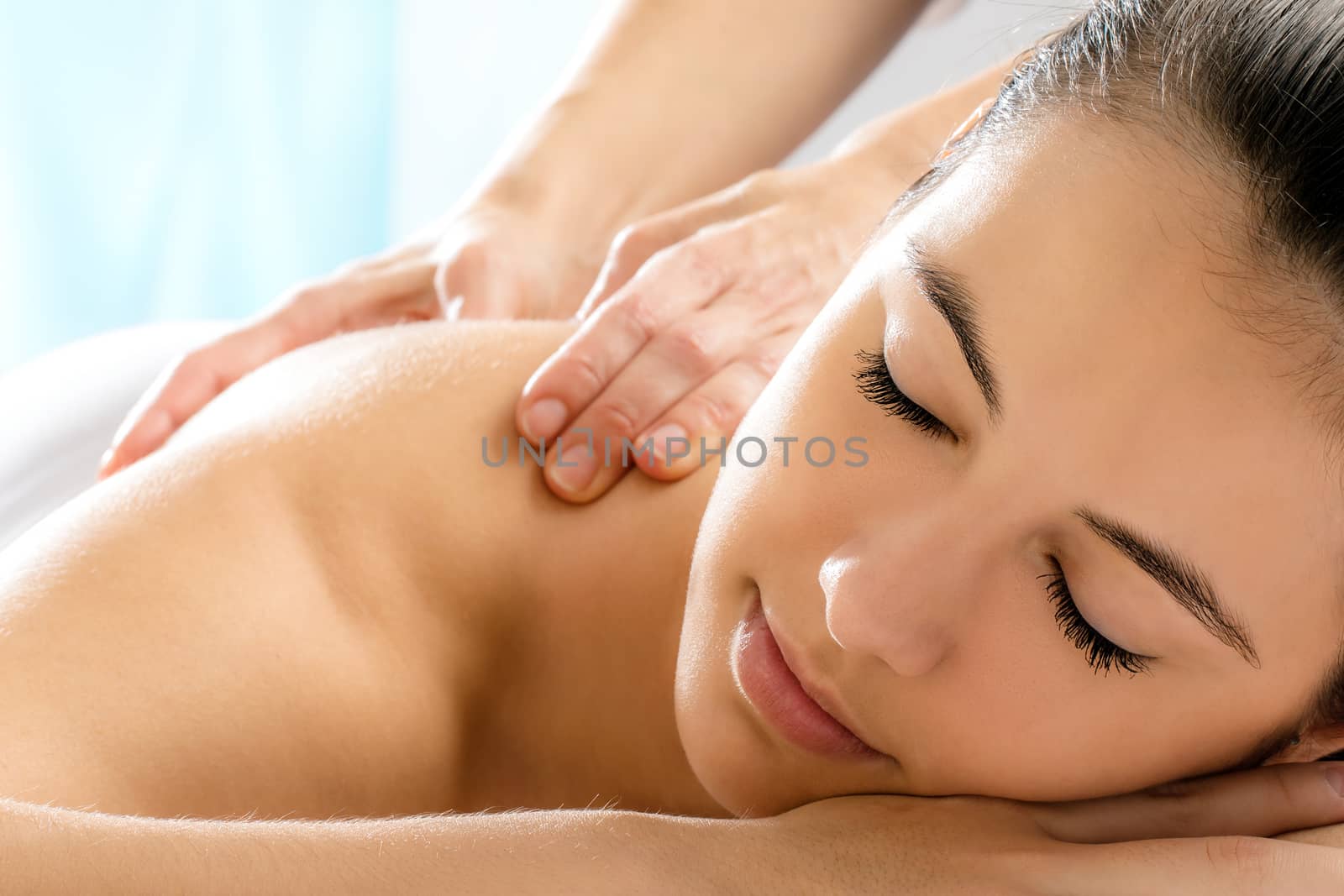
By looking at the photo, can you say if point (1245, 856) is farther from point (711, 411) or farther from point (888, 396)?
point (711, 411)

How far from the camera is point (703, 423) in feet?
3.64

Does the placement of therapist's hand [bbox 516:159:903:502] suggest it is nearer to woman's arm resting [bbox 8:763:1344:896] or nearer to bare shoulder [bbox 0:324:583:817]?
bare shoulder [bbox 0:324:583:817]

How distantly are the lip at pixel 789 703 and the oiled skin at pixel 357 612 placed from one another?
204 millimetres

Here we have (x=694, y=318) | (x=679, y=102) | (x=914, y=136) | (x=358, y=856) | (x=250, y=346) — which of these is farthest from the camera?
(x=679, y=102)

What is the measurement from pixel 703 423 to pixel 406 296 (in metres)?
0.43

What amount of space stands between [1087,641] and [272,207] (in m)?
2.68

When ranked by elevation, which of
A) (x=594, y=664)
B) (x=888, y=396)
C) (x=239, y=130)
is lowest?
(x=239, y=130)

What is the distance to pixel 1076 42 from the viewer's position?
873 mm

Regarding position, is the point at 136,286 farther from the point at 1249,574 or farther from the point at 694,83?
the point at 1249,574

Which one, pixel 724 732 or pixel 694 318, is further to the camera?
pixel 694 318

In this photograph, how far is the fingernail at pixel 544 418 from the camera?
1066mm

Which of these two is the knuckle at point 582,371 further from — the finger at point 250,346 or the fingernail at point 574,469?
the finger at point 250,346

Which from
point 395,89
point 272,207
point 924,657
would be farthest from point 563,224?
point 395,89

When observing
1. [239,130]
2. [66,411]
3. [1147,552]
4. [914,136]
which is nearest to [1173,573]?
[1147,552]
